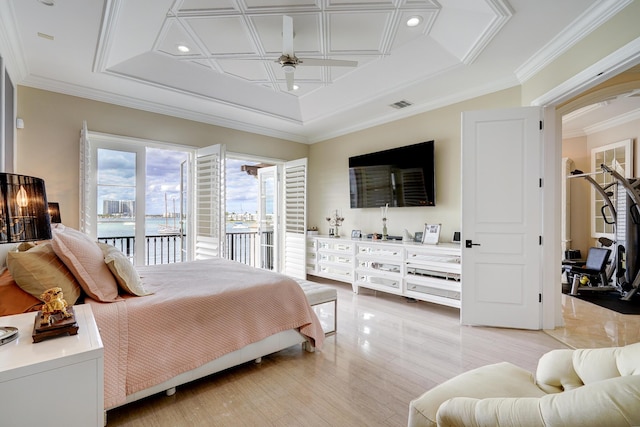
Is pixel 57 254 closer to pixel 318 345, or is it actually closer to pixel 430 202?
pixel 318 345

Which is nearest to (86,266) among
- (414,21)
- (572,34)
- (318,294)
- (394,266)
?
(318,294)

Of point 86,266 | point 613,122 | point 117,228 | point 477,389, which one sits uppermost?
point 613,122

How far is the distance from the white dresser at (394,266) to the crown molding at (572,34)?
2.07 metres

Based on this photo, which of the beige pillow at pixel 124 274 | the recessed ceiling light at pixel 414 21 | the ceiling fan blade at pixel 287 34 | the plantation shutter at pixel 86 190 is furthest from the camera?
the plantation shutter at pixel 86 190

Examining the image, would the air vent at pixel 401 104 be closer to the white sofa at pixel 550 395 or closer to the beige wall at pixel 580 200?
the white sofa at pixel 550 395

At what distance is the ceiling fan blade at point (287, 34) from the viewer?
2.53 meters

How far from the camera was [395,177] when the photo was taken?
472 cm

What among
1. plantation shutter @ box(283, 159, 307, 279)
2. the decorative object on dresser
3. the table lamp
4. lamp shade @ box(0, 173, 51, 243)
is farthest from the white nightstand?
plantation shutter @ box(283, 159, 307, 279)

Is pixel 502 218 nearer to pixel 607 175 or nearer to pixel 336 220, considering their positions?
pixel 336 220

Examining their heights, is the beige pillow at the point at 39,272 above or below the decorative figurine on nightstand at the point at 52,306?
above

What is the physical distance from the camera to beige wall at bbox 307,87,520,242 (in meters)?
4.14

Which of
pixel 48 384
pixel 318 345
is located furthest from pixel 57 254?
pixel 318 345

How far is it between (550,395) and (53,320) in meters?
1.97

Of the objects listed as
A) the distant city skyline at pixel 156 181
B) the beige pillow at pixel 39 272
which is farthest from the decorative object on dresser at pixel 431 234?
the beige pillow at pixel 39 272
